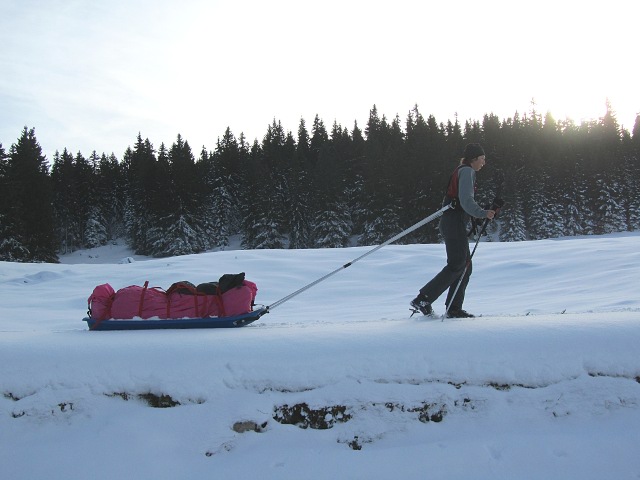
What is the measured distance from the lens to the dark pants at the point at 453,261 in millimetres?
4531

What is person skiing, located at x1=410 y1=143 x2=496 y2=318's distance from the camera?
452 cm

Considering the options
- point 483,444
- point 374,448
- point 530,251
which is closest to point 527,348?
point 483,444

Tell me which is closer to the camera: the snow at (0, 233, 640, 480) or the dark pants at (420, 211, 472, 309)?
the snow at (0, 233, 640, 480)

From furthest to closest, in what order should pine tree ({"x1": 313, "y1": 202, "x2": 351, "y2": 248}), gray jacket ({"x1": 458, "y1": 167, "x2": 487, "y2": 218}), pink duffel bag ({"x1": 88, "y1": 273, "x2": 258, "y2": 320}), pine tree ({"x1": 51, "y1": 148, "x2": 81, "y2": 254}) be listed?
pine tree ({"x1": 51, "y1": 148, "x2": 81, "y2": 254})
pine tree ({"x1": 313, "y1": 202, "x2": 351, "y2": 248})
pink duffel bag ({"x1": 88, "y1": 273, "x2": 258, "y2": 320})
gray jacket ({"x1": 458, "y1": 167, "x2": 487, "y2": 218})

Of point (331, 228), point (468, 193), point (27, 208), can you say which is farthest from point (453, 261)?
point (27, 208)

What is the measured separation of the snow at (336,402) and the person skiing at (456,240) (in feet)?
2.45

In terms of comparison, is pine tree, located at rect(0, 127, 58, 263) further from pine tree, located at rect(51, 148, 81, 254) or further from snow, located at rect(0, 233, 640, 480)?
snow, located at rect(0, 233, 640, 480)

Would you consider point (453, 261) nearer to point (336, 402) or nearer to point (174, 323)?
A: point (336, 402)

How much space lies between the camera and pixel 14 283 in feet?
31.4

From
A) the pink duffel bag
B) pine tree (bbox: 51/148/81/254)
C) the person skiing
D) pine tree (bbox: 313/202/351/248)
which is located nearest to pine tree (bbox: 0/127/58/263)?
pine tree (bbox: 51/148/81/254)

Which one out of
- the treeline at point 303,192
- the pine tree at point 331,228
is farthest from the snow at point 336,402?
the pine tree at point 331,228

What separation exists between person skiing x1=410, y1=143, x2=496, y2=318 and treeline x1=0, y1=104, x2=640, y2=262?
33.9 metres

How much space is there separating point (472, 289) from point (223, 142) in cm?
5404

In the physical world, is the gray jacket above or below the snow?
above
